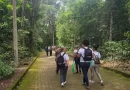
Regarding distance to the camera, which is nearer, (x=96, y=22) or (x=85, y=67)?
(x=85, y=67)

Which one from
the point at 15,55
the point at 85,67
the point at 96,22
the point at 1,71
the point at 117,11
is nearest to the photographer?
the point at 85,67

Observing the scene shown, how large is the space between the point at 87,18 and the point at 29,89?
23.0 m

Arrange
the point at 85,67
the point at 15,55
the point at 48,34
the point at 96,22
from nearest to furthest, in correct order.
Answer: the point at 85,67, the point at 15,55, the point at 96,22, the point at 48,34

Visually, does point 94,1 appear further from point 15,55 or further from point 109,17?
point 15,55

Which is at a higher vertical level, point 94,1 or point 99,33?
point 94,1

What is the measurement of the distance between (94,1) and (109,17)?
18.4 feet

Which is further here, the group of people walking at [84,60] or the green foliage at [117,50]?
the green foliage at [117,50]

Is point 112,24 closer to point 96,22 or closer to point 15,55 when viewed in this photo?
point 96,22

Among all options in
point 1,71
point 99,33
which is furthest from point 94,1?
point 1,71

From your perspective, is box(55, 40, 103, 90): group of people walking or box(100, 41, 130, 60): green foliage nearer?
box(55, 40, 103, 90): group of people walking

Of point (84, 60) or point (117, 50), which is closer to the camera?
point (84, 60)

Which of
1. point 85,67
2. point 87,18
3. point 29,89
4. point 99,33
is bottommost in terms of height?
point 29,89

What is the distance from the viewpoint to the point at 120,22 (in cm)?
2677

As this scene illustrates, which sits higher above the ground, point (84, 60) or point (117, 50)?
point (84, 60)
